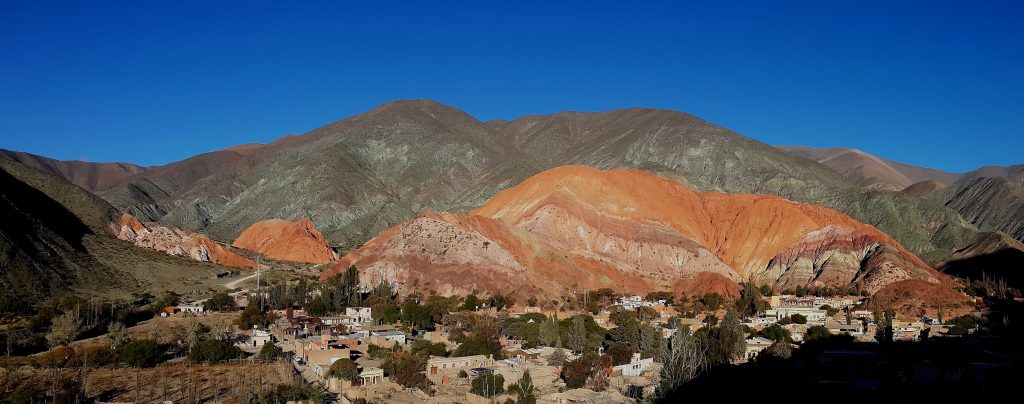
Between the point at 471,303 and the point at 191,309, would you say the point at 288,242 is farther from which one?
the point at 471,303

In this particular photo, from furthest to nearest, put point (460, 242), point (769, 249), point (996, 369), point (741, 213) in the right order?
point (741, 213)
point (769, 249)
point (460, 242)
point (996, 369)

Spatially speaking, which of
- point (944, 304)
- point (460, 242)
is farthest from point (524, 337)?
point (944, 304)

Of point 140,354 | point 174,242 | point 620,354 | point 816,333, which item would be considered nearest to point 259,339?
point 140,354

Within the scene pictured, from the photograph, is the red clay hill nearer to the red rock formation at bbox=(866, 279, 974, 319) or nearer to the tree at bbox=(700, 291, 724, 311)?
the tree at bbox=(700, 291, 724, 311)

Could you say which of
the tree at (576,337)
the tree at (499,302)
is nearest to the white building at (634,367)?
the tree at (576,337)

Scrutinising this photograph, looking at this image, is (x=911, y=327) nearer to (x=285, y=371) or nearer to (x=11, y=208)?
(x=285, y=371)

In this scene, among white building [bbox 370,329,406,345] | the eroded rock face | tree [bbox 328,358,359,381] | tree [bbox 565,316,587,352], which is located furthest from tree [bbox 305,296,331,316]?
the eroded rock face

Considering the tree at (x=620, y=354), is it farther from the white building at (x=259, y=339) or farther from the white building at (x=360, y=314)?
the white building at (x=360, y=314)
